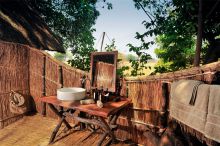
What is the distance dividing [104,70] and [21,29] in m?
5.37

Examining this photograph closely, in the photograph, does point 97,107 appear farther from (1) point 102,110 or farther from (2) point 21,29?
(2) point 21,29

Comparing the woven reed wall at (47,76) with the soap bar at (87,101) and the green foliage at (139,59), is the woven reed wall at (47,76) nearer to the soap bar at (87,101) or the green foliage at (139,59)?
the soap bar at (87,101)

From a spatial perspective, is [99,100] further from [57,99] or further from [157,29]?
[157,29]

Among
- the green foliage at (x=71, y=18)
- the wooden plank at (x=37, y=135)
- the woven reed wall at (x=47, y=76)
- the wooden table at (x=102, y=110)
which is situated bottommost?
the wooden plank at (x=37, y=135)

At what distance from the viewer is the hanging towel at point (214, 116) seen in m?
3.00

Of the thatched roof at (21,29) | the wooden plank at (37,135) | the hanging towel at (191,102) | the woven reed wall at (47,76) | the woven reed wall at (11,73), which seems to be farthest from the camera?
the thatched roof at (21,29)

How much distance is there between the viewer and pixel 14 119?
21.5ft

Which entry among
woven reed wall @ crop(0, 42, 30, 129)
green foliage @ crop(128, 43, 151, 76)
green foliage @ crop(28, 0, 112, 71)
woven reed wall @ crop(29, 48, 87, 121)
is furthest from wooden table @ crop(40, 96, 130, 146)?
green foliage @ crop(28, 0, 112, 71)

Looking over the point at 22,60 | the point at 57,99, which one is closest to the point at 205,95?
the point at 57,99

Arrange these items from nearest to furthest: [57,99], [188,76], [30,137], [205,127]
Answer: [205,127] < [188,76] < [57,99] < [30,137]

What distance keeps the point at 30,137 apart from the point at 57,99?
1456mm

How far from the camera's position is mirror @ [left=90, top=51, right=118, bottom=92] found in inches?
197

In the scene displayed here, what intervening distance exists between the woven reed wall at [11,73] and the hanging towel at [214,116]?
5.49m

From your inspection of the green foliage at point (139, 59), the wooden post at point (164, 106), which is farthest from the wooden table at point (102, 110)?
the green foliage at point (139, 59)
